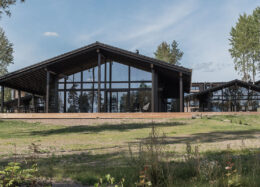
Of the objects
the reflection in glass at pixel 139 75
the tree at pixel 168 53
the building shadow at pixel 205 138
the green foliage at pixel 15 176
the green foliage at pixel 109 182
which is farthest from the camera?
the tree at pixel 168 53

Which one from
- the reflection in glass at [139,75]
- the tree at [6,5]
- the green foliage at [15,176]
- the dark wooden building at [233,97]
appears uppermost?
the tree at [6,5]

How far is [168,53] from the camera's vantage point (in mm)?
50531

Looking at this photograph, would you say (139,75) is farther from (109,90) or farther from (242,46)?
(242,46)

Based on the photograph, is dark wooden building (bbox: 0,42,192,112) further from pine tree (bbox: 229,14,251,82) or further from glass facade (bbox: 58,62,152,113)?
pine tree (bbox: 229,14,251,82)

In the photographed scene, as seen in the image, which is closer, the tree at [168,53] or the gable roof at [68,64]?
the gable roof at [68,64]

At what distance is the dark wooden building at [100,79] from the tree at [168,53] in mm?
28994

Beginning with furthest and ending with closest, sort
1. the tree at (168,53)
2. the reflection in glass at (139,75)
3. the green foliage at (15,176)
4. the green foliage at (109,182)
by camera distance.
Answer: the tree at (168,53) → the reflection in glass at (139,75) → the green foliage at (15,176) → the green foliage at (109,182)

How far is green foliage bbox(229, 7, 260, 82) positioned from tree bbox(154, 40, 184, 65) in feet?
49.8

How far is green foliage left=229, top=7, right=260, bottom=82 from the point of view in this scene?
34469 millimetres

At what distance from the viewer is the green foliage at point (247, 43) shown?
3447cm

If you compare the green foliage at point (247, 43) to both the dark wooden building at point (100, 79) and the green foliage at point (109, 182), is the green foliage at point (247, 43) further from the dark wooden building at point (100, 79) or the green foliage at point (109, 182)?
the green foliage at point (109, 182)

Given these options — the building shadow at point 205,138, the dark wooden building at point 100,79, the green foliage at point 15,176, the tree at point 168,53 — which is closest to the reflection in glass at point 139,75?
the dark wooden building at point 100,79

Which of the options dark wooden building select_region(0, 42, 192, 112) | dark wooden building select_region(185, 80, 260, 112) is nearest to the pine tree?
dark wooden building select_region(185, 80, 260, 112)

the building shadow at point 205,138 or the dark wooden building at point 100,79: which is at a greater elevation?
the dark wooden building at point 100,79
